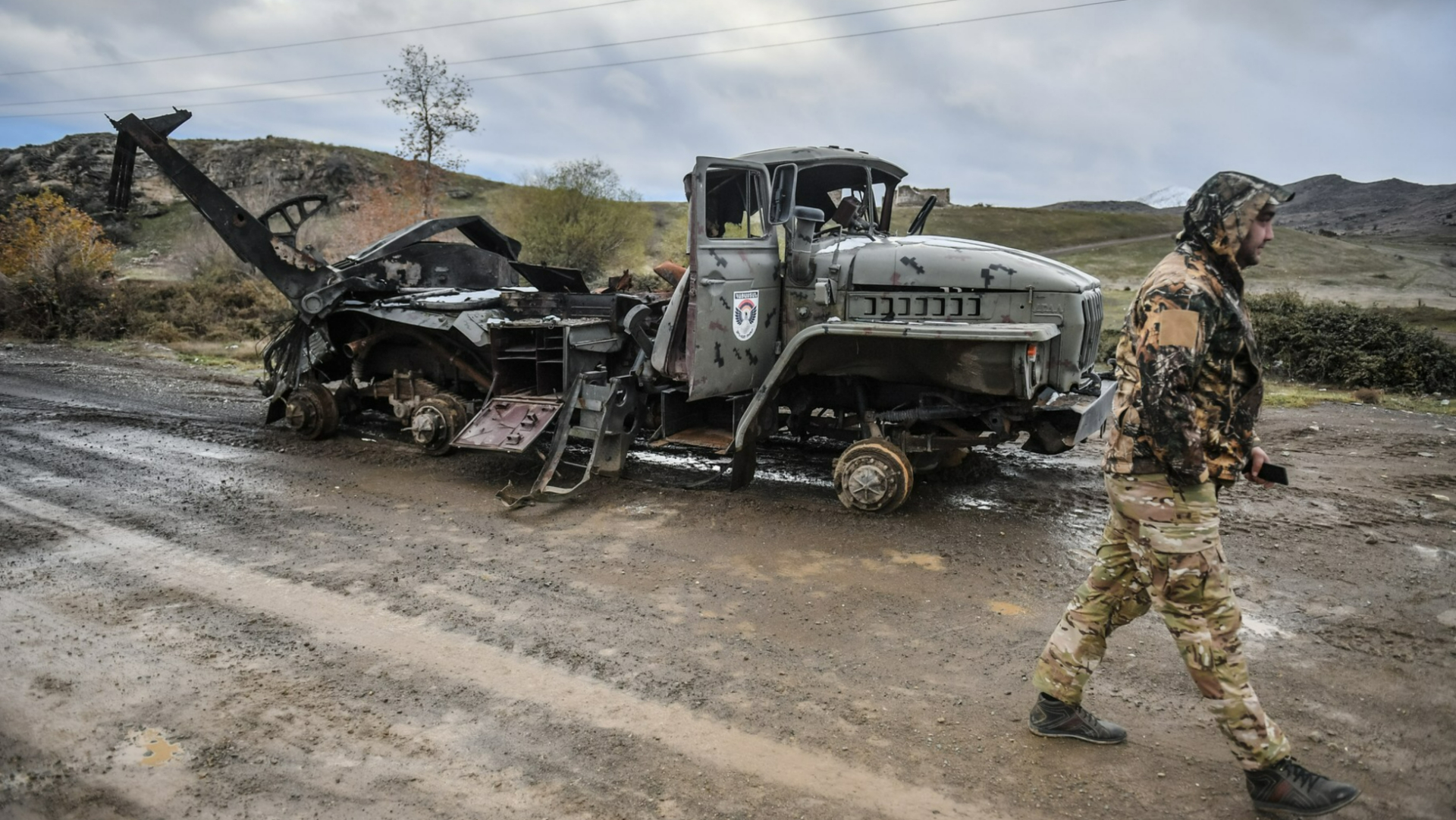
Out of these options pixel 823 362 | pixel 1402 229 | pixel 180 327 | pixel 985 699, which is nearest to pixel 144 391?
pixel 180 327

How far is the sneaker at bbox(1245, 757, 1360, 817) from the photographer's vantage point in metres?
3.01

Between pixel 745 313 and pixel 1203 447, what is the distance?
4.07m

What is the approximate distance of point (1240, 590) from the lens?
5.17m

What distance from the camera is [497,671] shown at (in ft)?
13.9

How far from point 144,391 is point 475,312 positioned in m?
6.12

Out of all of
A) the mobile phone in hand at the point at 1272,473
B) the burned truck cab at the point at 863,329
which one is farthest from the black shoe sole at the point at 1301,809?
the burned truck cab at the point at 863,329

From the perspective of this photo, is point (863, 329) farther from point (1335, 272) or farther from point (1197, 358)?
point (1335, 272)

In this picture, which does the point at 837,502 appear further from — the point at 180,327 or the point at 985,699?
the point at 180,327

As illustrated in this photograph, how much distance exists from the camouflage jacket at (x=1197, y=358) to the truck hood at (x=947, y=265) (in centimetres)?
296

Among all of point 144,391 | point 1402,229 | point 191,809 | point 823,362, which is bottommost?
point 191,809

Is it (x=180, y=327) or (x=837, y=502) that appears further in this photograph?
(x=180, y=327)

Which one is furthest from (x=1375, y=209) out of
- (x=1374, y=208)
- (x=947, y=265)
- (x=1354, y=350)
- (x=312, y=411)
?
(x=312, y=411)

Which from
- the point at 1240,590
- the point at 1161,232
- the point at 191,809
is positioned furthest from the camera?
the point at 1161,232

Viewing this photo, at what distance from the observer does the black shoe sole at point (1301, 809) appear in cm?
300
